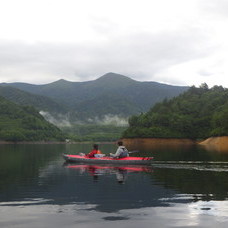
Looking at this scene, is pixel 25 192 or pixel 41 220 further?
pixel 25 192

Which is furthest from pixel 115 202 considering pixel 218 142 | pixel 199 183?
pixel 218 142

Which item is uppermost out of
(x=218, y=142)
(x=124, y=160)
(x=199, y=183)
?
(x=124, y=160)

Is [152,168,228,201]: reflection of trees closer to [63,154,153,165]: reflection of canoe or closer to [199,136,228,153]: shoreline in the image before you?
[63,154,153,165]: reflection of canoe

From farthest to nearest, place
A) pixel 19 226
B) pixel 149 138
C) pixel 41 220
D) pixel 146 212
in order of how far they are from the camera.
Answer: pixel 149 138
pixel 146 212
pixel 41 220
pixel 19 226

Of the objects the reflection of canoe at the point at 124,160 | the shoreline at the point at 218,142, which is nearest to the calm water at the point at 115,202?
the reflection of canoe at the point at 124,160

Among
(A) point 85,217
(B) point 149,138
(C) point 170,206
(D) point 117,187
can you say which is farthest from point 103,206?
(B) point 149,138

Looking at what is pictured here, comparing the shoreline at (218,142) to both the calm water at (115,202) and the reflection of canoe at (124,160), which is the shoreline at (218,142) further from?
the calm water at (115,202)

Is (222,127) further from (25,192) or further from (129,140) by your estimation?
(25,192)

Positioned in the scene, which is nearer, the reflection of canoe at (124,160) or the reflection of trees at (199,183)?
the reflection of trees at (199,183)

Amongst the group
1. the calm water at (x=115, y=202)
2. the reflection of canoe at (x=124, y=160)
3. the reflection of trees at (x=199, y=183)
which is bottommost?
the reflection of trees at (x=199, y=183)

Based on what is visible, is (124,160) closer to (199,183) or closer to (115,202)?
(199,183)

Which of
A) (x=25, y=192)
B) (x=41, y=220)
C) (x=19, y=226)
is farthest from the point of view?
(x=25, y=192)

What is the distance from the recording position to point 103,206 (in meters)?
20.4

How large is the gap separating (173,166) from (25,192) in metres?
22.9
